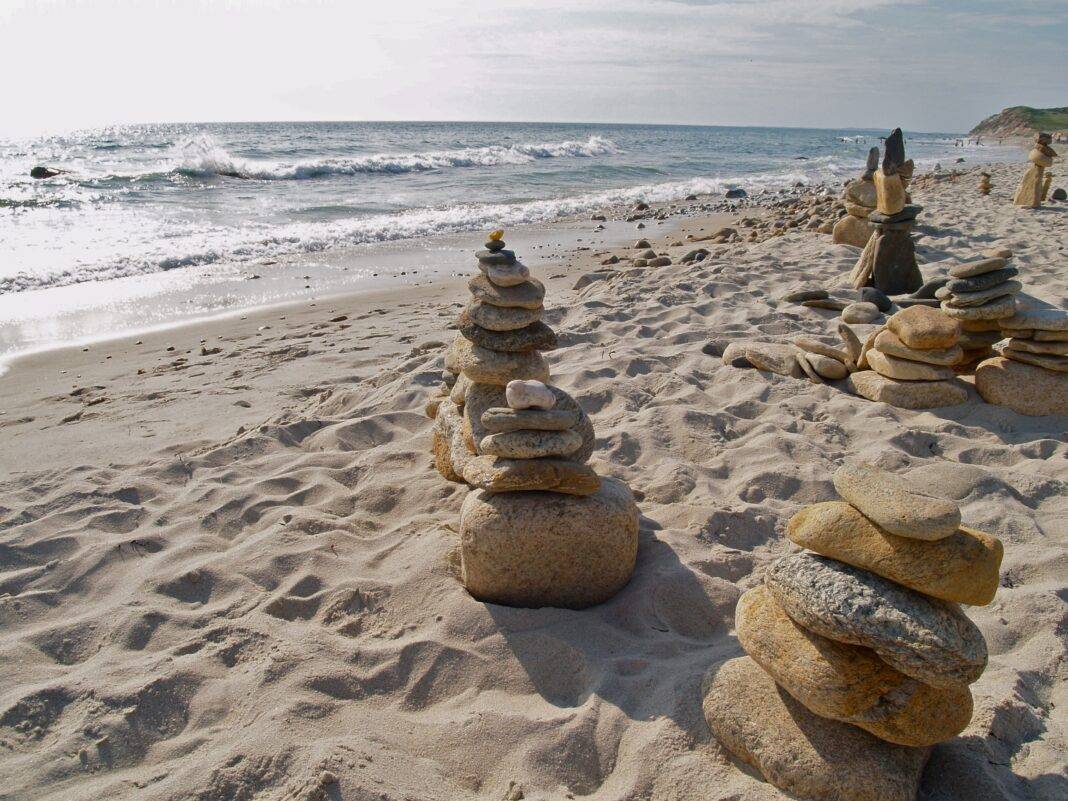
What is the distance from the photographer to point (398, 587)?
11.6 feet

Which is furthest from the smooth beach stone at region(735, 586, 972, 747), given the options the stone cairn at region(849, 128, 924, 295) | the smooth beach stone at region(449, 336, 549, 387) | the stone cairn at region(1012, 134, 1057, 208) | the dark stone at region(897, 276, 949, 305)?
the stone cairn at region(1012, 134, 1057, 208)

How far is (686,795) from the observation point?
94.3 inches

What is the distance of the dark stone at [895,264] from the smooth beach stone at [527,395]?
641 centimetres

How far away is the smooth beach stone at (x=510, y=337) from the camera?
408cm

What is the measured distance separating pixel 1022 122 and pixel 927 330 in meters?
75.2

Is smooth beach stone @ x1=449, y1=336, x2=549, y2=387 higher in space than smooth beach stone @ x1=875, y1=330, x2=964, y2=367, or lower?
higher

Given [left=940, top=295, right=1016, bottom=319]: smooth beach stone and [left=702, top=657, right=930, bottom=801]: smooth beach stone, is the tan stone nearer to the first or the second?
[left=940, top=295, right=1016, bottom=319]: smooth beach stone

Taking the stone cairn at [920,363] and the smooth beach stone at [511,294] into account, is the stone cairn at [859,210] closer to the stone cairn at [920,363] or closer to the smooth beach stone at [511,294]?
the stone cairn at [920,363]

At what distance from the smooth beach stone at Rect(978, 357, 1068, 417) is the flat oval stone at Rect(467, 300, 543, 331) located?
3.56m

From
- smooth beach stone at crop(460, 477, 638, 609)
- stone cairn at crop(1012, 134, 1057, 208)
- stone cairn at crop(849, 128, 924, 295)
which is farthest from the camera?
stone cairn at crop(1012, 134, 1057, 208)

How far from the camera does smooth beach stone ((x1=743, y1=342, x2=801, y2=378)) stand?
19.9 ft

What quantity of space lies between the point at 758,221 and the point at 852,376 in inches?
432

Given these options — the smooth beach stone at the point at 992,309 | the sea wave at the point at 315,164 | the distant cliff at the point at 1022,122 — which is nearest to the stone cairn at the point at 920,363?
the smooth beach stone at the point at 992,309

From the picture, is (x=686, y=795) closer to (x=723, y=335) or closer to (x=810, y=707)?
(x=810, y=707)
